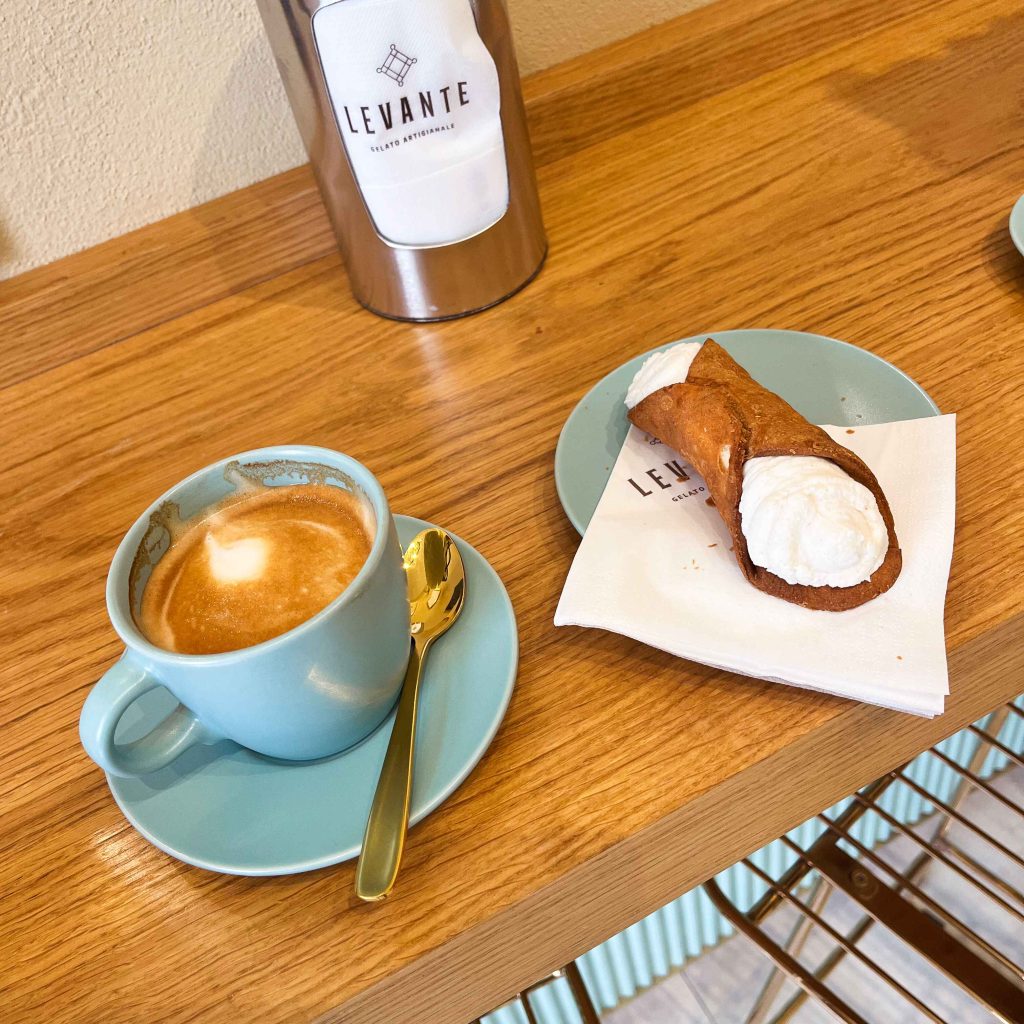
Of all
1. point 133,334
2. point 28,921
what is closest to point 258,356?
point 133,334

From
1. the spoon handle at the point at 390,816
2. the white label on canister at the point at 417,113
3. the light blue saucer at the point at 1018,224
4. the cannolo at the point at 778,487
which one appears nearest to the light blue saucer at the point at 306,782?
the spoon handle at the point at 390,816

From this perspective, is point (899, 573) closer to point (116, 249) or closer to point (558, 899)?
point (558, 899)

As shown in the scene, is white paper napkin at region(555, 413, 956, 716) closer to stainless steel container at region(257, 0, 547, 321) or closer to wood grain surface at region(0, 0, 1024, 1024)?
wood grain surface at region(0, 0, 1024, 1024)

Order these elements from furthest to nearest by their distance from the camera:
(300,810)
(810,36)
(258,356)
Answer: (810,36), (258,356), (300,810)

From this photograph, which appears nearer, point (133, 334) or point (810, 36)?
point (133, 334)

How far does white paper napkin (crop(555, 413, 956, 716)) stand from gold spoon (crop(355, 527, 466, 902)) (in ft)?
0.17

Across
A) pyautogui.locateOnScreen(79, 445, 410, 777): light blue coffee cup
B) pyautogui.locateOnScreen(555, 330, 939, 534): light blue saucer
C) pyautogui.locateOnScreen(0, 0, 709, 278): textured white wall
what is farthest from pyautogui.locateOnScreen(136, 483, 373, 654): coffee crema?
pyautogui.locateOnScreen(0, 0, 709, 278): textured white wall

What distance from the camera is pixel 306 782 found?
1.28 ft

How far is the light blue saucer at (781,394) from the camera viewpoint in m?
0.49

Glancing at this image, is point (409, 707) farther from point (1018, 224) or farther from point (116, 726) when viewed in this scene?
point (1018, 224)

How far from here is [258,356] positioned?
66 centimetres

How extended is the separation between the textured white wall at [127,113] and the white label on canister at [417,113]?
23 centimetres

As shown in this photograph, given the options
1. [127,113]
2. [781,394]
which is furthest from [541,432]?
[127,113]

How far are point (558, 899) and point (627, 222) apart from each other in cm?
49
